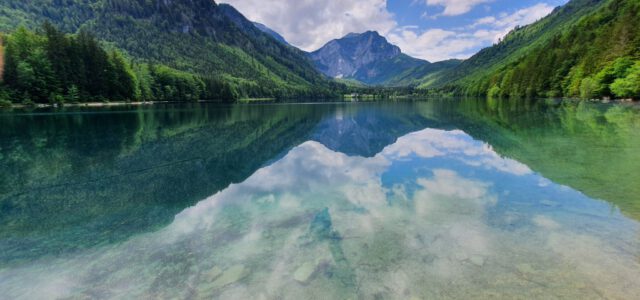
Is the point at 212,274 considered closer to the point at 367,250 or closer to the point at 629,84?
the point at 367,250

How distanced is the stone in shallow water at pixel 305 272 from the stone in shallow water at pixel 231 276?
48.5 inches

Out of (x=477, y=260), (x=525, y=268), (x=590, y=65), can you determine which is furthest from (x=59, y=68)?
(x=590, y=65)

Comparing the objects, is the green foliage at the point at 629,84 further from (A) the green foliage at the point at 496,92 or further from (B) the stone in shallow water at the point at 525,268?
(B) the stone in shallow water at the point at 525,268

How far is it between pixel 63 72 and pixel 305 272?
106256mm

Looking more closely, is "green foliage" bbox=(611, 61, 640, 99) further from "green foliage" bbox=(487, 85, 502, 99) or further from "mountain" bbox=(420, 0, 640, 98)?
"green foliage" bbox=(487, 85, 502, 99)

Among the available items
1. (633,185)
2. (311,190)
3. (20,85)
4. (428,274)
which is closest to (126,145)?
(311,190)

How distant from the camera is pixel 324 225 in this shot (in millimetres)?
10086

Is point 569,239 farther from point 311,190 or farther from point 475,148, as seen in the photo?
point 475,148

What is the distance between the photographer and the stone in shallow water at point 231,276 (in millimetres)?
6785

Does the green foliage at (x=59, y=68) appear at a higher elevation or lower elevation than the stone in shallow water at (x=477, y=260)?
higher

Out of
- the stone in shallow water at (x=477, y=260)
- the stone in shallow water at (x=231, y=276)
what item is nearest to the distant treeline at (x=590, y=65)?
the stone in shallow water at (x=477, y=260)

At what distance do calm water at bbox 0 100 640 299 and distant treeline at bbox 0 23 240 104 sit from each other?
247ft

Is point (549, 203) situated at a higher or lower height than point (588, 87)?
lower

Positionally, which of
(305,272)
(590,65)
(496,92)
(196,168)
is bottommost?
(196,168)
